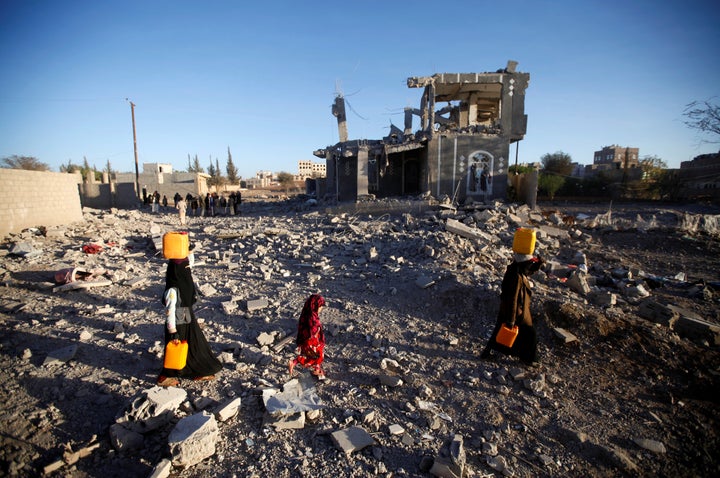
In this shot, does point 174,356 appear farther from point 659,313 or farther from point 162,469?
point 659,313

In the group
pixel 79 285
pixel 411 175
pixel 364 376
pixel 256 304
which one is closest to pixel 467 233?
pixel 256 304

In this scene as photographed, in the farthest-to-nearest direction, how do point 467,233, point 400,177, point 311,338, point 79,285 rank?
point 400,177 < point 467,233 < point 79,285 < point 311,338

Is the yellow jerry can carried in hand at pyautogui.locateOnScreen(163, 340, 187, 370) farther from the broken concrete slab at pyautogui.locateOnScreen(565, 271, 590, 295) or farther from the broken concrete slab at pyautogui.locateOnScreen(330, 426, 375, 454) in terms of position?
the broken concrete slab at pyautogui.locateOnScreen(565, 271, 590, 295)

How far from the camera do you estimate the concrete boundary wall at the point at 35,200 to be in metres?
8.84

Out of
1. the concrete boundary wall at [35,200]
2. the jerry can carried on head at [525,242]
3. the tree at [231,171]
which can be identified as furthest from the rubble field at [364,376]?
the tree at [231,171]

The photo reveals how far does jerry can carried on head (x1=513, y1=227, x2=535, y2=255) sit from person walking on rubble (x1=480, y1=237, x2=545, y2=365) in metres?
0.08

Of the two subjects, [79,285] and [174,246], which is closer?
[174,246]

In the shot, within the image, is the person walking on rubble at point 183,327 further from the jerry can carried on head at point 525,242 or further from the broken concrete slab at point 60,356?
the jerry can carried on head at point 525,242

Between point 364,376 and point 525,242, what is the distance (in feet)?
7.56

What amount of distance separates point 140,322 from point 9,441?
218 centimetres

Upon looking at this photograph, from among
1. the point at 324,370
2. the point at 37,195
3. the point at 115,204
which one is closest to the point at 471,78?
the point at 324,370

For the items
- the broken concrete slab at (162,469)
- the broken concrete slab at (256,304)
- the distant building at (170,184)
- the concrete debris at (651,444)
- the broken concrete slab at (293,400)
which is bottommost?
the concrete debris at (651,444)

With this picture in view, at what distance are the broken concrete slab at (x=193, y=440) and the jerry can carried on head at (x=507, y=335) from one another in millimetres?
3000

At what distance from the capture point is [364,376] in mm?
3713
